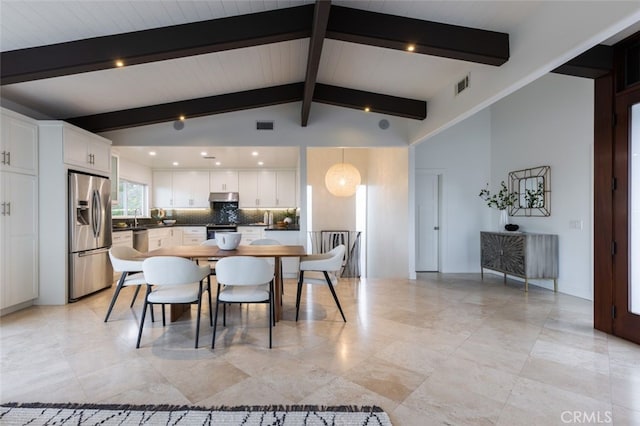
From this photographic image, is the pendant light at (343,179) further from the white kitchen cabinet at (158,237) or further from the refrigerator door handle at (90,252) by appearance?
the white kitchen cabinet at (158,237)

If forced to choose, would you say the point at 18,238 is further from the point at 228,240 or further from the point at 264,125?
the point at 264,125

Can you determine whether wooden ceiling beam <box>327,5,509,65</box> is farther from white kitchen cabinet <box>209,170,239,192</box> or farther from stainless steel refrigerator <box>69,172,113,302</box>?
white kitchen cabinet <box>209,170,239,192</box>

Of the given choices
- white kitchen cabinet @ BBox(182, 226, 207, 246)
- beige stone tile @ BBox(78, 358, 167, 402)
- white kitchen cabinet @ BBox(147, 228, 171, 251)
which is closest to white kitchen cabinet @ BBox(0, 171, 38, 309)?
beige stone tile @ BBox(78, 358, 167, 402)

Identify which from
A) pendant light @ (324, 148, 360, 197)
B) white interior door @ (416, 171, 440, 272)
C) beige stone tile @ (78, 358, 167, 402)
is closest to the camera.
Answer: beige stone tile @ (78, 358, 167, 402)

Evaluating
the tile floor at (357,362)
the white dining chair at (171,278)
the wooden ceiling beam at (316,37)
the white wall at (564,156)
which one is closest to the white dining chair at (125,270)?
the tile floor at (357,362)

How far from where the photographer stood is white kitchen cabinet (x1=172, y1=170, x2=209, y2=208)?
24.6 ft

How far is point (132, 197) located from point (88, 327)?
4.51 meters

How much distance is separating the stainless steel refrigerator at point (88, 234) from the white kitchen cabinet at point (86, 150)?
0.57 feet

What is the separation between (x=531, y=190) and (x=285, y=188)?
500 centimetres

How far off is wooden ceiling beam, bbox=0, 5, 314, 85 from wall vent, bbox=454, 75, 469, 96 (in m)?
2.04

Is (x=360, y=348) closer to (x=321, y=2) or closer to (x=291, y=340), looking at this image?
(x=291, y=340)

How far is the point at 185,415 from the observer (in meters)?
1.77

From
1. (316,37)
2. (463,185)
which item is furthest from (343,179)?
(316,37)

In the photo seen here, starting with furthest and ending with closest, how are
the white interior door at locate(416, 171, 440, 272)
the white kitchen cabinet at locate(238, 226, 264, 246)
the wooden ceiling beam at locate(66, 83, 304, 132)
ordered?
the white kitchen cabinet at locate(238, 226, 264, 246) < the white interior door at locate(416, 171, 440, 272) < the wooden ceiling beam at locate(66, 83, 304, 132)
